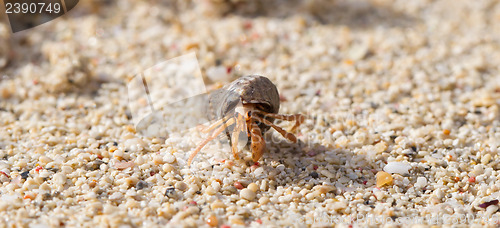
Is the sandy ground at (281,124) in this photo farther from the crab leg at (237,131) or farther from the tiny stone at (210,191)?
the crab leg at (237,131)

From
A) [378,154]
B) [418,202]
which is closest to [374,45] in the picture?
[378,154]

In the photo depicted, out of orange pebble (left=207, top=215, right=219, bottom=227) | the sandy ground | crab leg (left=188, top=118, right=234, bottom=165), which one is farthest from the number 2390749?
orange pebble (left=207, top=215, right=219, bottom=227)

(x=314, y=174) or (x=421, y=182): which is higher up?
(x=314, y=174)

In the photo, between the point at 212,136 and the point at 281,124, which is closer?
the point at 212,136

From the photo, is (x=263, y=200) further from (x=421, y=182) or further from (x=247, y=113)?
(x=421, y=182)

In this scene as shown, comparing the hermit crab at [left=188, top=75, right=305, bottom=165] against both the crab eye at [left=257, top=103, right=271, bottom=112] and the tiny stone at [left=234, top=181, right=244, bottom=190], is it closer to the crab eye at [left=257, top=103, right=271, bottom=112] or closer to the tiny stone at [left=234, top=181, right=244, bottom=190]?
the crab eye at [left=257, top=103, right=271, bottom=112]

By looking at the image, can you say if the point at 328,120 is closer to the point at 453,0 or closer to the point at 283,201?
the point at 283,201

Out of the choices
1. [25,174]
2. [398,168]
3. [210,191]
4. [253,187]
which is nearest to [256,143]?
[253,187]
